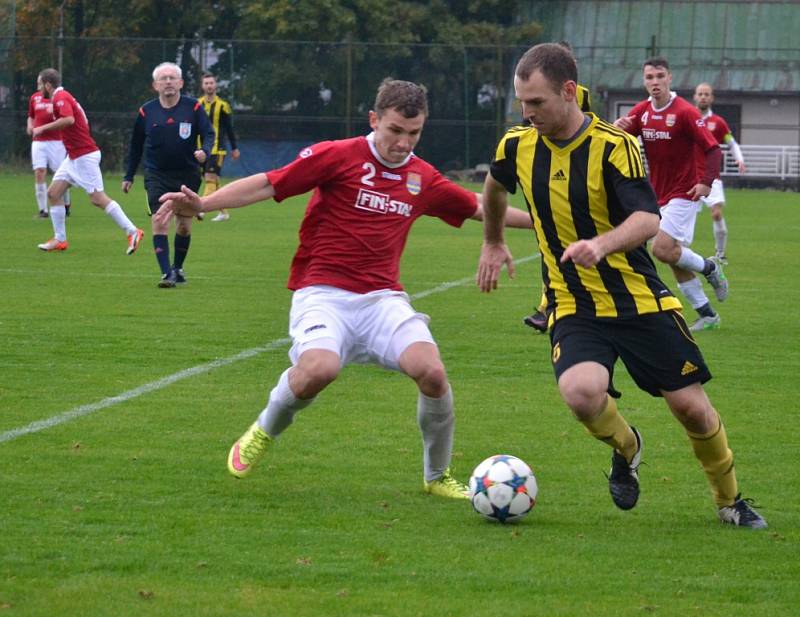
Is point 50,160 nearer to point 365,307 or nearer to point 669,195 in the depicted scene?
point 669,195

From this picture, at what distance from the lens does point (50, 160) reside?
71.1 feet

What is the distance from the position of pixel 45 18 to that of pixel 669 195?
35.0 metres

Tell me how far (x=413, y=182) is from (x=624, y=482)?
64.5 inches

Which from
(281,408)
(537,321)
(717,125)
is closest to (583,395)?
(281,408)

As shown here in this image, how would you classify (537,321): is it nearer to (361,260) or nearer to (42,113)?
(361,260)

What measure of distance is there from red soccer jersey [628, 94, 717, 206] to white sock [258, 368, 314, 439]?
19.6 feet

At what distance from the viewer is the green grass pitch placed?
4539 millimetres

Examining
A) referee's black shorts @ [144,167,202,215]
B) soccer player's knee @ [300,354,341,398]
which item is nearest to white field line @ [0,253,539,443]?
soccer player's knee @ [300,354,341,398]

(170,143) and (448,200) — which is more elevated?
(448,200)

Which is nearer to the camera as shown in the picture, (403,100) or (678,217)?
(403,100)

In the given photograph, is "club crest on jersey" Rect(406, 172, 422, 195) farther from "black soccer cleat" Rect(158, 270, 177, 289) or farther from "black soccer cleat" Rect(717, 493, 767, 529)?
"black soccer cleat" Rect(158, 270, 177, 289)

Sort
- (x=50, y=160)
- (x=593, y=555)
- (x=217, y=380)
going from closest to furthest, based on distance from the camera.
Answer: (x=593, y=555) < (x=217, y=380) < (x=50, y=160)

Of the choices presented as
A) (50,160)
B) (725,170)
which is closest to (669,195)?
(50,160)

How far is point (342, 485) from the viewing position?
19.8 ft
